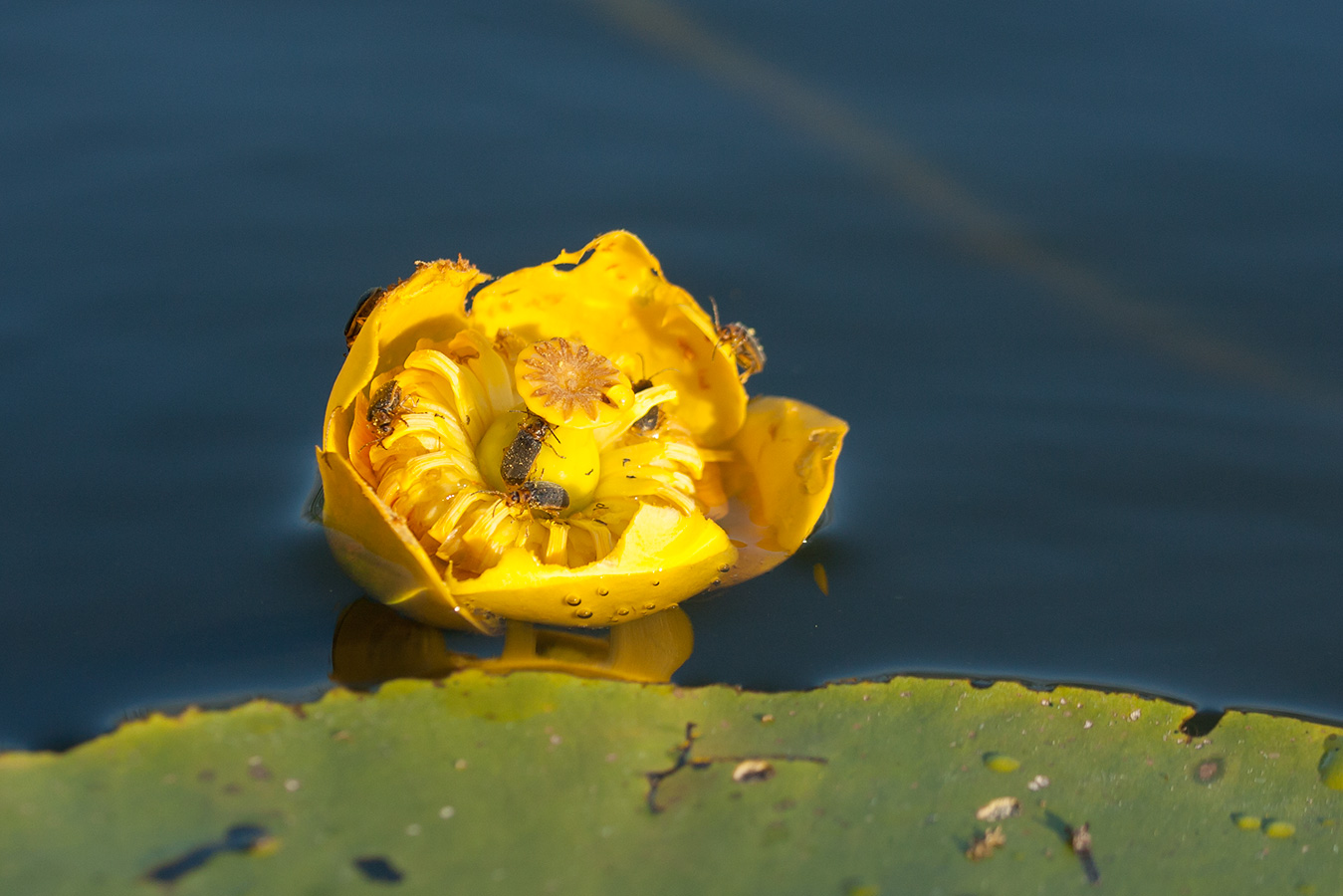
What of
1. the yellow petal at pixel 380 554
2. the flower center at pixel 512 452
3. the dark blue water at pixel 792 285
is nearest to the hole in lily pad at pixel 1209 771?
the dark blue water at pixel 792 285

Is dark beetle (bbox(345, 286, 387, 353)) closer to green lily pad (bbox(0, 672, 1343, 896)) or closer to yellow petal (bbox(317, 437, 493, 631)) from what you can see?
yellow petal (bbox(317, 437, 493, 631))

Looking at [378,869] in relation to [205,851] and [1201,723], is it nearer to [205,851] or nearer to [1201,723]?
[205,851]

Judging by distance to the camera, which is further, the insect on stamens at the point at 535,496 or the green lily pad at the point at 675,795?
the insect on stamens at the point at 535,496

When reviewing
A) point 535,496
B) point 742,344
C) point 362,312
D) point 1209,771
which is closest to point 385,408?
point 362,312

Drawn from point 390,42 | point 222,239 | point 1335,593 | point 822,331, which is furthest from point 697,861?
point 390,42

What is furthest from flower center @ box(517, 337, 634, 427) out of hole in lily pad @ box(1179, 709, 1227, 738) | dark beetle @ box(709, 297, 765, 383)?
hole in lily pad @ box(1179, 709, 1227, 738)

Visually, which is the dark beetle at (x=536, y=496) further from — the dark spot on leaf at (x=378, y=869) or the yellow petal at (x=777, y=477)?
the dark spot on leaf at (x=378, y=869)

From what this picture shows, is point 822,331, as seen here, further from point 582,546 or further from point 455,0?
point 455,0
